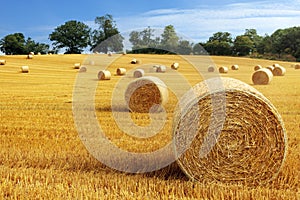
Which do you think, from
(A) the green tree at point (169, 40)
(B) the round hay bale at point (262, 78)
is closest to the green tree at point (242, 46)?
(B) the round hay bale at point (262, 78)

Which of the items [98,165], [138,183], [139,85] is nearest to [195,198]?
[138,183]

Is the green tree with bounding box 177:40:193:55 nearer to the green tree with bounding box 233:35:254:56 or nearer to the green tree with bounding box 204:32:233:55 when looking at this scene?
the green tree with bounding box 204:32:233:55

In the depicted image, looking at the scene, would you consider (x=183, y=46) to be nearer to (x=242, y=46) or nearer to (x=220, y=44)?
(x=220, y=44)

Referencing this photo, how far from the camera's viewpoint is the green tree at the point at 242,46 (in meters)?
73.2

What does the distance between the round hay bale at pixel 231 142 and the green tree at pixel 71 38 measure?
228 feet

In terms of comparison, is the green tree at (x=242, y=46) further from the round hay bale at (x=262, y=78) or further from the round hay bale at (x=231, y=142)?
the round hay bale at (x=231, y=142)

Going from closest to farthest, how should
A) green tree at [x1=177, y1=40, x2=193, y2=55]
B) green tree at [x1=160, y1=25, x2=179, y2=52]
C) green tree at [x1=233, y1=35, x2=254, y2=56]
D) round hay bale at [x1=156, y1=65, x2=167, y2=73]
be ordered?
green tree at [x1=160, y1=25, x2=179, y2=52] < green tree at [x1=177, y1=40, x2=193, y2=55] < round hay bale at [x1=156, y1=65, x2=167, y2=73] < green tree at [x1=233, y1=35, x2=254, y2=56]

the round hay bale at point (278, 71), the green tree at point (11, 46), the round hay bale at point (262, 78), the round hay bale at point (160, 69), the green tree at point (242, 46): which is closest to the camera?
the round hay bale at point (262, 78)

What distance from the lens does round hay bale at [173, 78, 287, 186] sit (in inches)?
211

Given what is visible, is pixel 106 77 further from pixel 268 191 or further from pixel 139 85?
pixel 268 191

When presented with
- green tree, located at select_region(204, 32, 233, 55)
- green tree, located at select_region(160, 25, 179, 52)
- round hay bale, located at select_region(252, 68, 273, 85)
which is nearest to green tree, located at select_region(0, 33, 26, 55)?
green tree, located at select_region(204, 32, 233, 55)

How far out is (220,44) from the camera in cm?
6794

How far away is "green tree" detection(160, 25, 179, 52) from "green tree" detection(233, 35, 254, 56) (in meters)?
64.9

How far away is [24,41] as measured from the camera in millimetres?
81500
